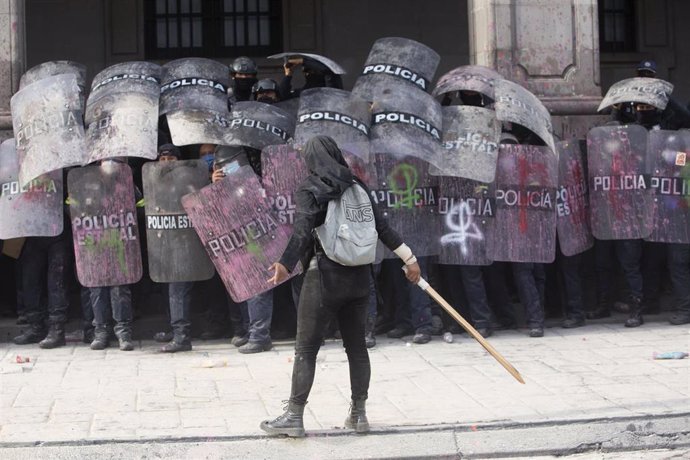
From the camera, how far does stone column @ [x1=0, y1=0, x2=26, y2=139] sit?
986cm

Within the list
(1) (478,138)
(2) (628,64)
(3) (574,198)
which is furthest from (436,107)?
(2) (628,64)

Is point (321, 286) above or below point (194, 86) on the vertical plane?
below

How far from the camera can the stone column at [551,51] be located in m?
10.5

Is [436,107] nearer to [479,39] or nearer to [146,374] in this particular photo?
[479,39]

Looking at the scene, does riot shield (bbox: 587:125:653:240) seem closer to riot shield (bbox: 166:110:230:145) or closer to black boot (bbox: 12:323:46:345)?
riot shield (bbox: 166:110:230:145)

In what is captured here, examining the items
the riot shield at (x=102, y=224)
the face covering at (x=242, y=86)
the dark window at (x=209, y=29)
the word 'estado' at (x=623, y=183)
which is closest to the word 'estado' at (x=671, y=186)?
the word 'estado' at (x=623, y=183)

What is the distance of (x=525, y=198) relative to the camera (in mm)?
9336

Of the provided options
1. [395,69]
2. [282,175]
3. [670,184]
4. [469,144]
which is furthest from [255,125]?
[670,184]

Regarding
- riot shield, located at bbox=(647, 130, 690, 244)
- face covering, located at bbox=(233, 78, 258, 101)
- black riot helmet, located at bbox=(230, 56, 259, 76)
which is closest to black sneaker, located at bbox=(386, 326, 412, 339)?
riot shield, located at bbox=(647, 130, 690, 244)

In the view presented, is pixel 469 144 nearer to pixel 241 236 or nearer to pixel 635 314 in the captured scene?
pixel 241 236

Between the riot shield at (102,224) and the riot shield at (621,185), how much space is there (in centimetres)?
399

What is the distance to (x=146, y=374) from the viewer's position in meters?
7.98

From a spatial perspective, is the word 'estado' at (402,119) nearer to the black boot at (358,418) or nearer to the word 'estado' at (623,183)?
the word 'estado' at (623,183)

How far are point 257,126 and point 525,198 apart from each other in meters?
2.35
